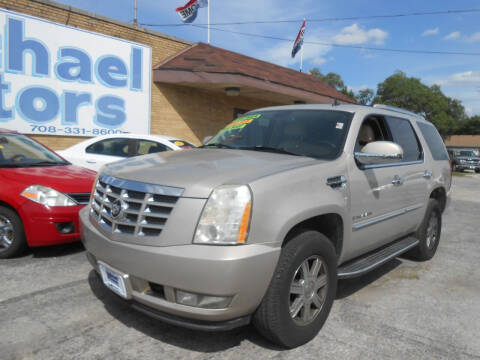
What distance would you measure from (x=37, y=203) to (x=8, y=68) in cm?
709

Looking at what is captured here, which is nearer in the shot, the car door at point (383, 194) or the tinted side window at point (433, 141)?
the car door at point (383, 194)

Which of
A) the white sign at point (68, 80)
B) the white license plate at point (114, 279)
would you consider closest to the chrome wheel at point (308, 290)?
the white license plate at point (114, 279)

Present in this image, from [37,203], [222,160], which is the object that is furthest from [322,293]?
[37,203]

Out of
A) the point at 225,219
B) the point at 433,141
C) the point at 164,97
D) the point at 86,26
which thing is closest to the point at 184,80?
the point at 164,97

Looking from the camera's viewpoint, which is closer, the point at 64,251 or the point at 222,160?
the point at 222,160

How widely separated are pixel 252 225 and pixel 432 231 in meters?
3.67

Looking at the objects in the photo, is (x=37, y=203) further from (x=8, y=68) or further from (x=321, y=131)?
(x=8, y=68)

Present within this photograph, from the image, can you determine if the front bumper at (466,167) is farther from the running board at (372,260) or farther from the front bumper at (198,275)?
the front bumper at (198,275)

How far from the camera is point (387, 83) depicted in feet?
156

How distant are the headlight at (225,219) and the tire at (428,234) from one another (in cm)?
318

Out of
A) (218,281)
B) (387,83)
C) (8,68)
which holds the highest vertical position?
(387,83)

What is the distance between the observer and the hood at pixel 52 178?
4.28 m

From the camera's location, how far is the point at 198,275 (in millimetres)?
2242

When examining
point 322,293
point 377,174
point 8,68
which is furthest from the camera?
point 8,68
